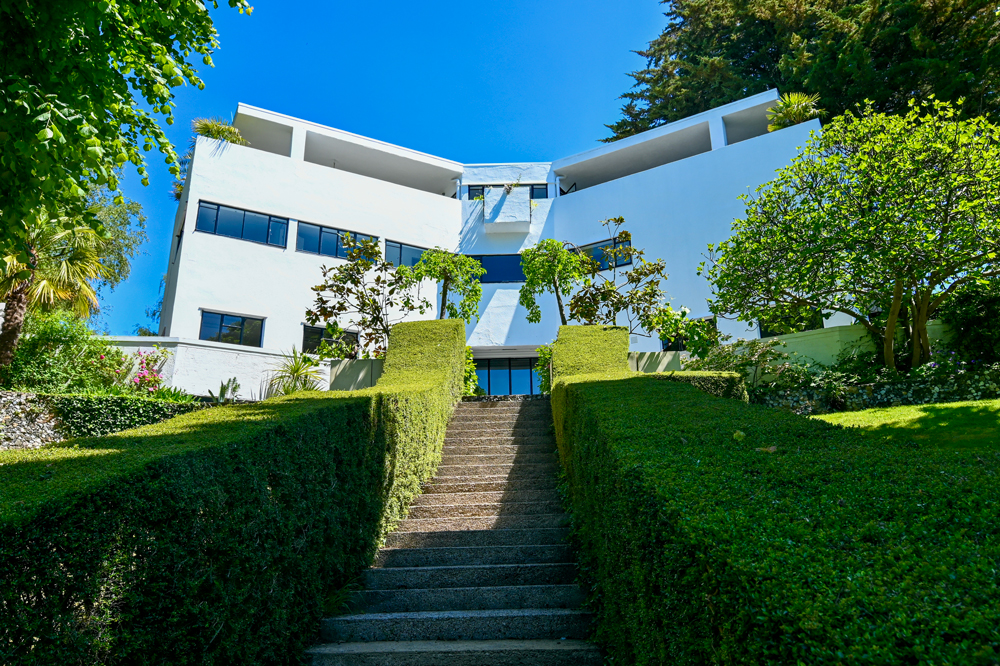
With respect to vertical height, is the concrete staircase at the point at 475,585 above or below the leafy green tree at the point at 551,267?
below

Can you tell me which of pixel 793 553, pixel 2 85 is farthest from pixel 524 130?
pixel 793 553

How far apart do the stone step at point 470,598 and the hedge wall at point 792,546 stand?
0.80 metres

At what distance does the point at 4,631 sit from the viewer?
7.79ft

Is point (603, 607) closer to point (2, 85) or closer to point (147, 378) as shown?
point (2, 85)

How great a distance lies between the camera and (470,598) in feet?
17.9

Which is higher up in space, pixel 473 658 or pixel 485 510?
pixel 485 510

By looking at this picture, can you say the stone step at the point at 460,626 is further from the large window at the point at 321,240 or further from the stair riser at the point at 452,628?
the large window at the point at 321,240

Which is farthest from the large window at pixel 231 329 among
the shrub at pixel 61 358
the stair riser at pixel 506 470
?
the stair riser at pixel 506 470

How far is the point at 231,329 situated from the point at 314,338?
2320 mm

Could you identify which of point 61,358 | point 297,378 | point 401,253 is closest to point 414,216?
point 401,253

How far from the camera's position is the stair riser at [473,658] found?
4504mm

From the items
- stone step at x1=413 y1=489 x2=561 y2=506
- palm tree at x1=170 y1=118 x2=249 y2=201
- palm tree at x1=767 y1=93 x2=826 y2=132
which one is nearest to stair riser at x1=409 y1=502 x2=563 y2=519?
stone step at x1=413 y1=489 x2=561 y2=506

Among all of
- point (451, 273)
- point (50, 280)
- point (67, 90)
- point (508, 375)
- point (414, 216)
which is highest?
point (414, 216)

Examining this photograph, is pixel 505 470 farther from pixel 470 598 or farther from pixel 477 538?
pixel 470 598
